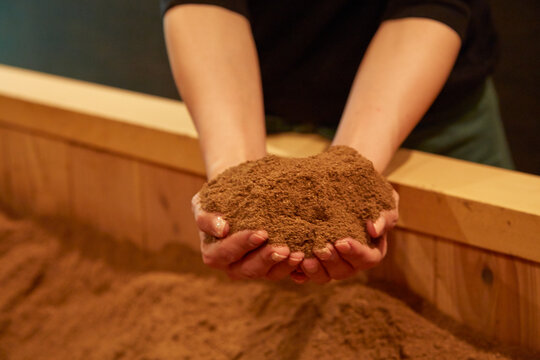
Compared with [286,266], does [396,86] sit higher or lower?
higher

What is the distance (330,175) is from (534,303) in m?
0.35

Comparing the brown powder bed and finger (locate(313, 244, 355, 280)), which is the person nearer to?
finger (locate(313, 244, 355, 280))

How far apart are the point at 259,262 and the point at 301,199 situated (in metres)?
0.08

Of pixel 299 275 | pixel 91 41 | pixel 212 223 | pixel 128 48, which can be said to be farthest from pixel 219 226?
pixel 91 41

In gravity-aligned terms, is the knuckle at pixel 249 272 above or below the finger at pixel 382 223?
below

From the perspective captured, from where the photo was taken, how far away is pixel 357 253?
55cm

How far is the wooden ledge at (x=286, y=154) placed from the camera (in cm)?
69

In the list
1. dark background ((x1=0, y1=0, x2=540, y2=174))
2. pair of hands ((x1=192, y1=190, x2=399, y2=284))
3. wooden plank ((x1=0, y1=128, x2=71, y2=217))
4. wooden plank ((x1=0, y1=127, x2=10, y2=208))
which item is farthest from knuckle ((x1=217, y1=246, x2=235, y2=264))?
dark background ((x1=0, y1=0, x2=540, y2=174))

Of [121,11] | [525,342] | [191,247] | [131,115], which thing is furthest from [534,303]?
[121,11]

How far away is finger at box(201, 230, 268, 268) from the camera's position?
54 centimetres

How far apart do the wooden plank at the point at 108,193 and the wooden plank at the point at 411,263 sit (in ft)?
1.65

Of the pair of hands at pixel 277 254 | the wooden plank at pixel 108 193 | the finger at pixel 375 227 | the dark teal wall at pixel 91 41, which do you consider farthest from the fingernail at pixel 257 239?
the dark teal wall at pixel 91 41

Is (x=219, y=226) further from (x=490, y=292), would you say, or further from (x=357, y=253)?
(x=490, y=292)

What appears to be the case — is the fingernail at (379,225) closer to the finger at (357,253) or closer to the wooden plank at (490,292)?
the finger at (357,253)
